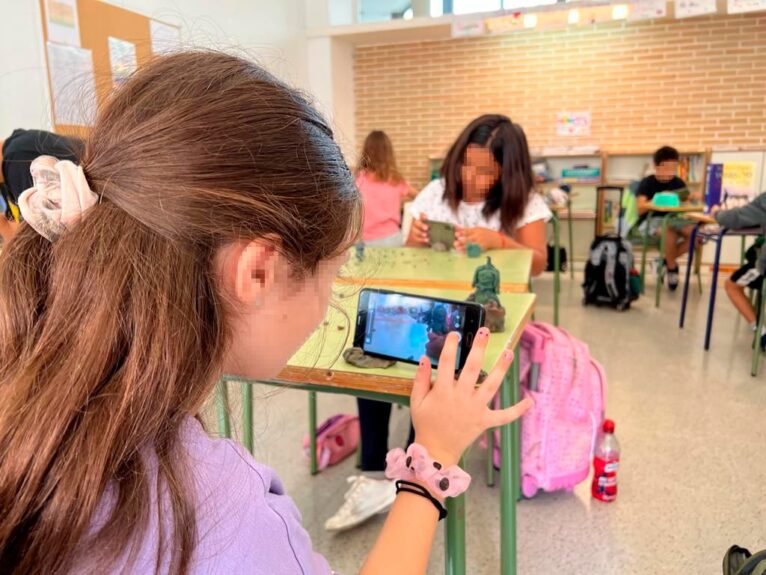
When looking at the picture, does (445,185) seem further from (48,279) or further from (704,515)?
(48,279)

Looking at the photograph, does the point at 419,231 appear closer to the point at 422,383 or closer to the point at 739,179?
the point at 422,383

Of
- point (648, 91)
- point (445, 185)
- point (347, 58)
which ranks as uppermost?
point (347, 58)

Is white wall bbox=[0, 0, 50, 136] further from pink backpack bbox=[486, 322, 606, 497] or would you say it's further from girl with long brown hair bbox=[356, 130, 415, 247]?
pink backpack bbox=[486, 322, 606, 497]

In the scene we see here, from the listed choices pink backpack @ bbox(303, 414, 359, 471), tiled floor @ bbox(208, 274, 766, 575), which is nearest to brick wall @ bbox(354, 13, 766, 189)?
tiled floor @ bbox(208, 274, 766, 575)

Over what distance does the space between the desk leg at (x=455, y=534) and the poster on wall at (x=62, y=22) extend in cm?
297

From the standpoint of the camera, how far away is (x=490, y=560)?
1556mm

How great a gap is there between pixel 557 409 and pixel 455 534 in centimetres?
86

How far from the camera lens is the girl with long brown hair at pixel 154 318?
0.46m

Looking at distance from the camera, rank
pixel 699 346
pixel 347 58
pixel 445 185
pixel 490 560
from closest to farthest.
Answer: pixel 490 560 → pixel 445 185 → pixel 699 346 → pixel 347 58

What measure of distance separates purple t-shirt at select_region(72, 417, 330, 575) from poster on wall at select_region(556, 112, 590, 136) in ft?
19.2

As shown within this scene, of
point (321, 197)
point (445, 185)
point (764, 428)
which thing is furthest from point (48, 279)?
point (764, 428)

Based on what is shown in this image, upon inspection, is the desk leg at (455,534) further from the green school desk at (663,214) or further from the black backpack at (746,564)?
the green school desk at (663,214)

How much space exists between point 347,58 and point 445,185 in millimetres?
4193

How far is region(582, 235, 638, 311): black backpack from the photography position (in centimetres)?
415
